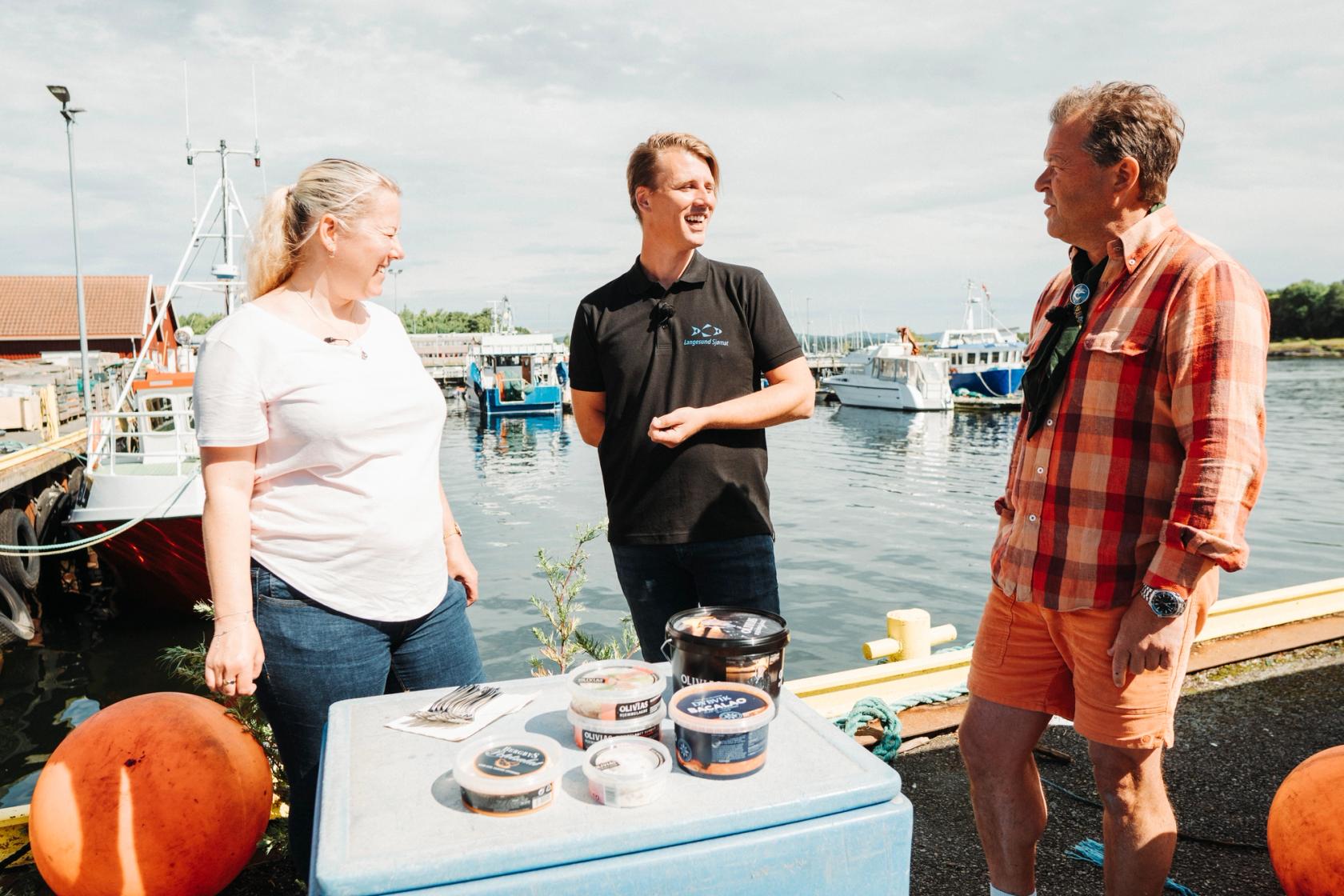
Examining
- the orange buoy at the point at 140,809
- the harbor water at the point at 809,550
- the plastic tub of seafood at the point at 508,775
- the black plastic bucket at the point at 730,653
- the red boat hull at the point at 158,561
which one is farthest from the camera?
the red boat hull at the point at 158,561

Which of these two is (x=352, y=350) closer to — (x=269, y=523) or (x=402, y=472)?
(x=402, y=472)

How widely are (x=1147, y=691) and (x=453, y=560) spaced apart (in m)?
1.66

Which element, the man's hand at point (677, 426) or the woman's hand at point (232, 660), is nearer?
the woman's hand at point (232, 660)

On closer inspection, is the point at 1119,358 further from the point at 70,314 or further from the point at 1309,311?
the point at 1309,311

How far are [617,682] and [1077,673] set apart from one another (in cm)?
109

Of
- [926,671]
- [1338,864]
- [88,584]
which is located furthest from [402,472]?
[88,584]

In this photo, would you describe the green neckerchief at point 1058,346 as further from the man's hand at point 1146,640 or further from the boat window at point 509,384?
the boat window at point 509,384

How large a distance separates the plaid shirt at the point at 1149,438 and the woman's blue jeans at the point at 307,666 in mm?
1449

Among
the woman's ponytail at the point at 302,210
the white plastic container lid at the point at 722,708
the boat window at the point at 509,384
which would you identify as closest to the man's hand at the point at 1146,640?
the white plastic container lid at the point at 722,708

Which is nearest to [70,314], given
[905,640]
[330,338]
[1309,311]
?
[905,640]

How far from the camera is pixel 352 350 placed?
1.91m

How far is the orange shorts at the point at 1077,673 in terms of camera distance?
6.03ft

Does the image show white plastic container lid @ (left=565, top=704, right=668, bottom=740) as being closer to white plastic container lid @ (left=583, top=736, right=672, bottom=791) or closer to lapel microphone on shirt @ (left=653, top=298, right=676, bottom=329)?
white plastic container lid @ (left=583, top=736, right=672, bottom=791)

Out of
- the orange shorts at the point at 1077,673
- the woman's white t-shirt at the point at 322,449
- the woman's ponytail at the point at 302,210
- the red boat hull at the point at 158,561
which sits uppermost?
the woman's ponytail at the point at 302,210
